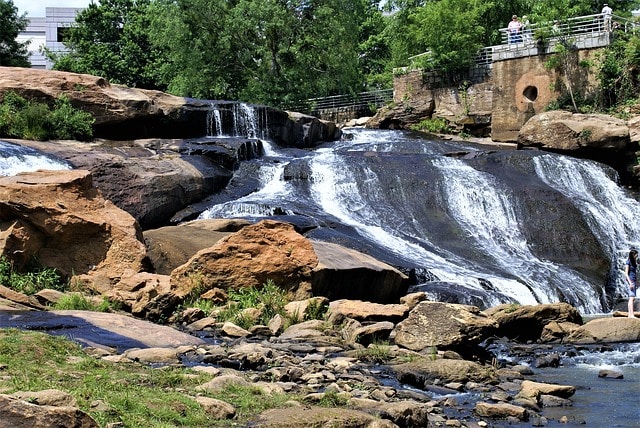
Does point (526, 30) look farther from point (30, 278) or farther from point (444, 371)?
point (444, 371)

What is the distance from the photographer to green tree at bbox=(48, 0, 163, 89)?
1625 inches

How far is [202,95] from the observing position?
36.4 m

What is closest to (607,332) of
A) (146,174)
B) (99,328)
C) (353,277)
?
(353,277)

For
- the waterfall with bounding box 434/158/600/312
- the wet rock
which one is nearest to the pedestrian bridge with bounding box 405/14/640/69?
the waterfall with bounding box 434/158/600/312

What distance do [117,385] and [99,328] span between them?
339cm

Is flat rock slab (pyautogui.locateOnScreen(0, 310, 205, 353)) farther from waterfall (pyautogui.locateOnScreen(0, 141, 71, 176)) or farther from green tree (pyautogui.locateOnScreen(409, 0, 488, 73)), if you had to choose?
green tree (pyautogui.locateOnScreen(409, 0, 488, 73))

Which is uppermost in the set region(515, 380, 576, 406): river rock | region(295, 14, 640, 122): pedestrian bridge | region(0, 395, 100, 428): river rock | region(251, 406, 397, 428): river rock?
region(295, 14, 640, 122): pedestrian bridge

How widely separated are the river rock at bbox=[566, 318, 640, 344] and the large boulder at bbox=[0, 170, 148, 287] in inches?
269

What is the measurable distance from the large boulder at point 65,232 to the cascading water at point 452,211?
5.09 metres

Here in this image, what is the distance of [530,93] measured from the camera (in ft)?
104

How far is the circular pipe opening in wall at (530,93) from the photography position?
31438 millimetres

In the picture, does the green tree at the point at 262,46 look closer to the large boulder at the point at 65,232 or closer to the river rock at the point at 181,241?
the river rock at the point at 181,241

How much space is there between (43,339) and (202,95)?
2882cm

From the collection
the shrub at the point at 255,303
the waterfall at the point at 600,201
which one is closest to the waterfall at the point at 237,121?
the waterfall at the point at 600,201
